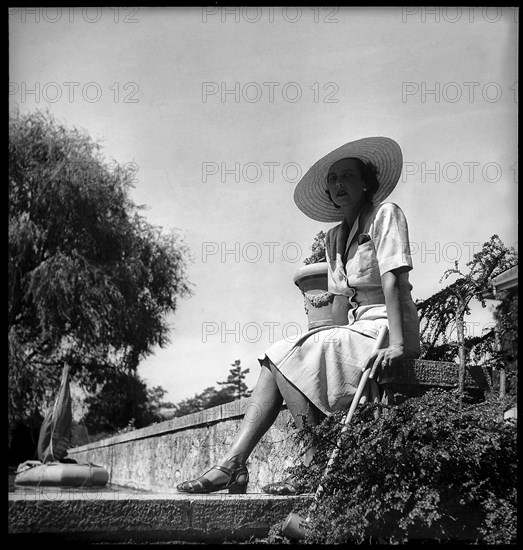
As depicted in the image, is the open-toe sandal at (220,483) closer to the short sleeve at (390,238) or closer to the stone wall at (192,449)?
the stone wall at (192,449)

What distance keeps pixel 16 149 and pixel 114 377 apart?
3.87 metres

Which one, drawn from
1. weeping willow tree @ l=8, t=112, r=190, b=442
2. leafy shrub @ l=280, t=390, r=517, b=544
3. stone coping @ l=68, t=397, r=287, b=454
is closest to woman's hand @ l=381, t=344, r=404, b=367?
leafy shrub @ l=280, t=390, r=517, b=544

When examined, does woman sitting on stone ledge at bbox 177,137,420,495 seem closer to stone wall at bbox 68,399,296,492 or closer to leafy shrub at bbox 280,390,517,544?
stone wall at bbox 68,399,296,492

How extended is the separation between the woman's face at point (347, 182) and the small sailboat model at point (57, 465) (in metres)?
2.33

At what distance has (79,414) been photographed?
1270cm

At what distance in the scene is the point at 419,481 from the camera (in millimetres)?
2854

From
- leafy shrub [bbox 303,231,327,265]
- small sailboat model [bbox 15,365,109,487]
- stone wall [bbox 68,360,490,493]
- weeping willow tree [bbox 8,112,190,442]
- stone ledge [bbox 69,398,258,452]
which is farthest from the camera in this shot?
weeping willow tree [bbox 8,112,190,442]

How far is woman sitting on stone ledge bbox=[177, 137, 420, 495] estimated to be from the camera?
3.26 metres

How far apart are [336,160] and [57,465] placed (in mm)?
2737

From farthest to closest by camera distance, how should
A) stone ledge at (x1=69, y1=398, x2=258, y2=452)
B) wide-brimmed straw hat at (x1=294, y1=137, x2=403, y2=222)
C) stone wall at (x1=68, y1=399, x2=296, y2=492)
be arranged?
stone ledge at (x1=69, y1=398, x2=258, y2=452), stone wall at (x1=68, y1=399, x2=296, y2=492), wide-brimmed straw hat at (x1=294, y1=137, x2=403, y2=222)

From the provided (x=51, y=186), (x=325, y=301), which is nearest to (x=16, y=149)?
(x=51, y=186)

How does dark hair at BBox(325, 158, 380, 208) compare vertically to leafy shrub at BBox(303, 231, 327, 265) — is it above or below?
above

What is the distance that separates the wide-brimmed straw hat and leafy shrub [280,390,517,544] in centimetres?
124

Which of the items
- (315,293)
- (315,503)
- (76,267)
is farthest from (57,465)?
(76,267)
